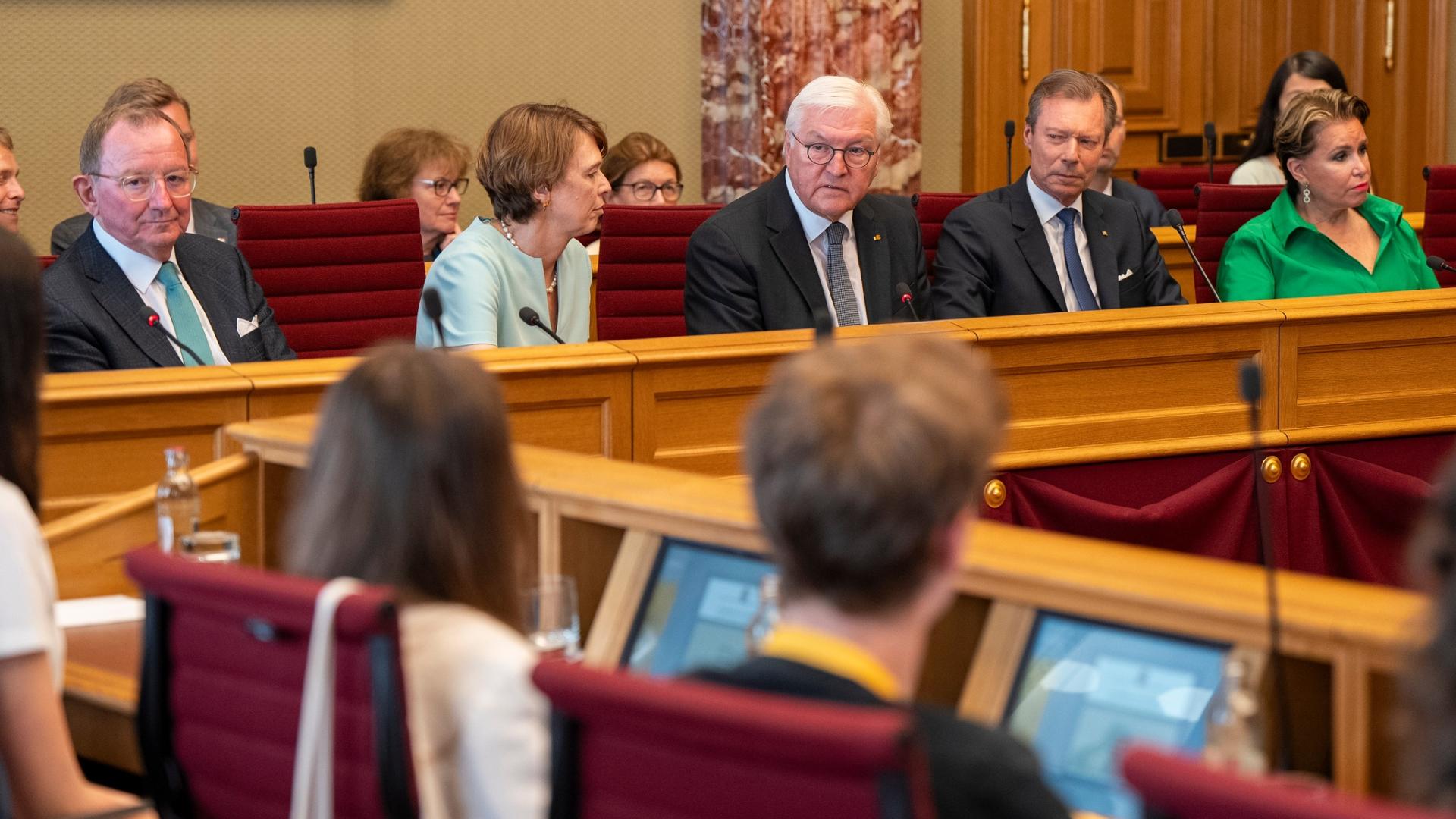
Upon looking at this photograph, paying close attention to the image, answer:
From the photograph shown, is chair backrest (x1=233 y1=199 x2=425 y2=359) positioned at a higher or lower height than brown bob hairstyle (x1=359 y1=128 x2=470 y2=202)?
lower

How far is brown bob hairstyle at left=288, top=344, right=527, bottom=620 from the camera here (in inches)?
63.1

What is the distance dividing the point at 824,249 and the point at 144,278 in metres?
1.46

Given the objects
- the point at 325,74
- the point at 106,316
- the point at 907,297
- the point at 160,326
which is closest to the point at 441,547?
the point at 160,326

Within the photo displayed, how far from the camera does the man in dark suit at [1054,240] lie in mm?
4293

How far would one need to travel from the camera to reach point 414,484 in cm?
160

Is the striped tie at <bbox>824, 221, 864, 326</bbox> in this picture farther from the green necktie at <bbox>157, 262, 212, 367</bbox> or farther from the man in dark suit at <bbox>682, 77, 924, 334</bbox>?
the green necktie at <bbox>157, 262, 212, 367</bbox>

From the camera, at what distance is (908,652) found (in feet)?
4.39

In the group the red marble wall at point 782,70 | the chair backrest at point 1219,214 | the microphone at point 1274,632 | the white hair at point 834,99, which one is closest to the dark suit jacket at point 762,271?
the white hair at point 834,99

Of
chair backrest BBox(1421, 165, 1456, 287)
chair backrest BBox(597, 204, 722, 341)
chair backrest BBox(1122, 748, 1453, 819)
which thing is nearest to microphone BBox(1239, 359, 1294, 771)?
chair backrest BBox(1122, 748, 1453, 819)

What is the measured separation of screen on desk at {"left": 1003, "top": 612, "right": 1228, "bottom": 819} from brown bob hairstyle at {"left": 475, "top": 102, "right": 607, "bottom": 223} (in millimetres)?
2289

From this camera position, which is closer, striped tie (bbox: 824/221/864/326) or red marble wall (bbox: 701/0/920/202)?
striped tie (bbox: 824/221/864/326)

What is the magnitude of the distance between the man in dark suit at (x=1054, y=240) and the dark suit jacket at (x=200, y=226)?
1991 mm

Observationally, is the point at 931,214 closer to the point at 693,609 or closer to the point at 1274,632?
the point at 693,609

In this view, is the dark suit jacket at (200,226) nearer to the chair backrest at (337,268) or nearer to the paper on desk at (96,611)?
the chair backrest at (337,268)
